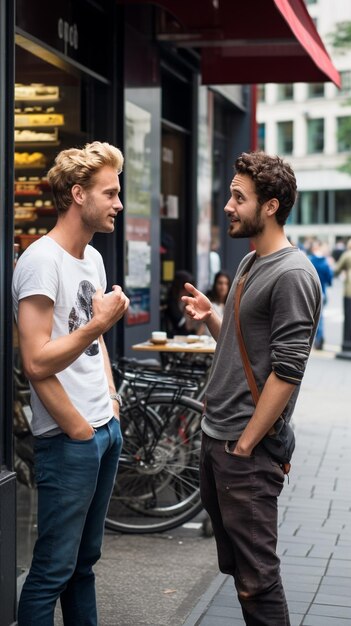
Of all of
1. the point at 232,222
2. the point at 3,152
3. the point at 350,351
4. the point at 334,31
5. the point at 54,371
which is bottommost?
the point at 350,351

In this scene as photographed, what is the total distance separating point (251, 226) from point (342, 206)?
6353 centimetres

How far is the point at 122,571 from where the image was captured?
18.9 ft

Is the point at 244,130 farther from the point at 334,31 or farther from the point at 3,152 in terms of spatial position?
the point at 3,152

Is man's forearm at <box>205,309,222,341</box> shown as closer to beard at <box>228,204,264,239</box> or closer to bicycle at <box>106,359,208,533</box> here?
beard at <box>228,204,264,239</box>

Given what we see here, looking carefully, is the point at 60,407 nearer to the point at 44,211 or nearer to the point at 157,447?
the point at 157,447

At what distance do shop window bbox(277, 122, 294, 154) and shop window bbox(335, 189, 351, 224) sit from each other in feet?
12.8

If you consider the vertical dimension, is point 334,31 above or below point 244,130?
above

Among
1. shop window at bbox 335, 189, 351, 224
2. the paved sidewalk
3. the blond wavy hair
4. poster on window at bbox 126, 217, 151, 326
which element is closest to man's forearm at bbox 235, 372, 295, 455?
the blond wavy hair

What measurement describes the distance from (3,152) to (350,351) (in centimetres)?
1332

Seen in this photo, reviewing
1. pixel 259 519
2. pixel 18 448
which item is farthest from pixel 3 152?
pixel 18 448

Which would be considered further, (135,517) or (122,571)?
(135,517)

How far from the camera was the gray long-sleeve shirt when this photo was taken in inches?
141

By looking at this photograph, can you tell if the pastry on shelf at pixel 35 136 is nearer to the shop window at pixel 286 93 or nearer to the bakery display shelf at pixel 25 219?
the bakery display shelf at pixel 25 219

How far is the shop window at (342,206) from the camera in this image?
65.8 metres
